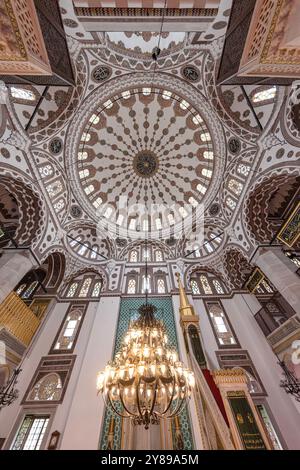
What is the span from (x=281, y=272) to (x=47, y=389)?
33.6 ft

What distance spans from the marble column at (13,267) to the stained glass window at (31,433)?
4.23 meters

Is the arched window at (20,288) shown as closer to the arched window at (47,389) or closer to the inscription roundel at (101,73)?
the arched window at (47,389)

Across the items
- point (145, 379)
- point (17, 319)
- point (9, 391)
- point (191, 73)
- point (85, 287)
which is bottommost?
point (145, 379)

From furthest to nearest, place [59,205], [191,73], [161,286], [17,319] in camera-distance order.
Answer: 1. [161,286]
2. [59,205]
3. [191,73]
4. [17,319]

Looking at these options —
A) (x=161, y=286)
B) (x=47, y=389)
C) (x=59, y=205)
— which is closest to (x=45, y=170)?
(x=59, y=205)

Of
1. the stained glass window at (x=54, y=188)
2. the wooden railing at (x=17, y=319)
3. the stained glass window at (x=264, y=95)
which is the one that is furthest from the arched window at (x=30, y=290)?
the stained glass window at (x=264, y=95)

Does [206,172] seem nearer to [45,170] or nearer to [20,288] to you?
[45,170]

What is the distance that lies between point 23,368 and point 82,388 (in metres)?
3.04

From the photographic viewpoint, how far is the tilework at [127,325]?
5745 mm

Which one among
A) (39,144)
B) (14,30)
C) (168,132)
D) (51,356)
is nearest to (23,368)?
(51,356)

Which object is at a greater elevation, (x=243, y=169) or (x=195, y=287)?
(x=243, y=169)

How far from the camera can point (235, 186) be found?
10289 millimetres
